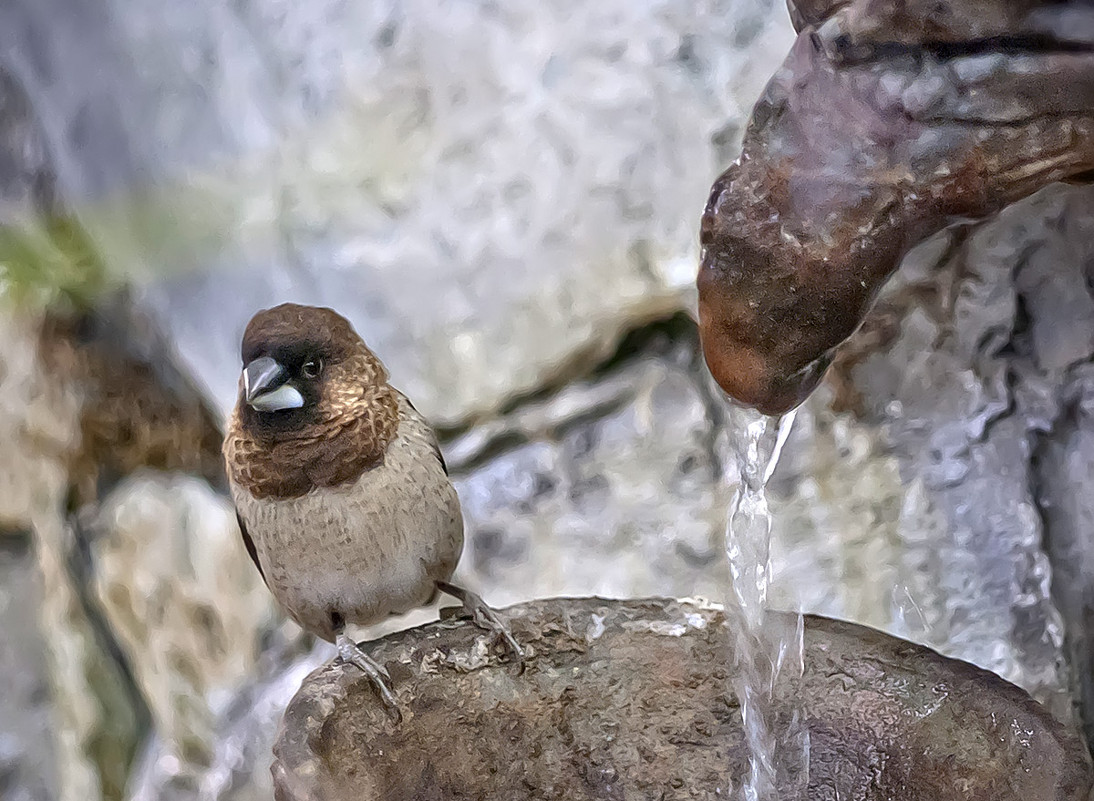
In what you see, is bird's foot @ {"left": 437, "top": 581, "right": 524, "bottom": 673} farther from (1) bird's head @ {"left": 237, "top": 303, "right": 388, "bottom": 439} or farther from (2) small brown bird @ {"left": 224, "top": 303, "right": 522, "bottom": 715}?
(1) bird's head @ {"left": 237, "top": 303, "right": 388, "bottom": 439}

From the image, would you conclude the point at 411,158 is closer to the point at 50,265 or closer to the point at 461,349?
the point at 461,349

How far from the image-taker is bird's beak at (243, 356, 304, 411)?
87 cm

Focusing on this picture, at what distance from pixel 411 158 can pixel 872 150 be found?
0.78 metres

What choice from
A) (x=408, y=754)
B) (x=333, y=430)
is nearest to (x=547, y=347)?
(x=333, y=430)

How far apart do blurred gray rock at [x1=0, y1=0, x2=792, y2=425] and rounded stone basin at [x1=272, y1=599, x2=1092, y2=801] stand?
0.55 metres

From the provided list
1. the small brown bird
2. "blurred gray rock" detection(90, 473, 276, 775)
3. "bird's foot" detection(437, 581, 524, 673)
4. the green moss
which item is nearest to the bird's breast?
the small brown bird

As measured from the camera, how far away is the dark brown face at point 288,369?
2.87ft

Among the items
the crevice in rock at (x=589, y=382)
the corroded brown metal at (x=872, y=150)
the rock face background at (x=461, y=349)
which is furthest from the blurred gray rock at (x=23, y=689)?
the corroded brown metal at (x=872, y=150)

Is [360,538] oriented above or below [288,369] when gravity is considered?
below

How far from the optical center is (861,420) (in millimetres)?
1272

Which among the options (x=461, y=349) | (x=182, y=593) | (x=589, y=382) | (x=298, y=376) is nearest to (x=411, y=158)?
(x=461, y=349)

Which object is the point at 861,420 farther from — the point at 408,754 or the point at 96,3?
the point at 96,3

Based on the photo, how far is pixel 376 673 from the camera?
78 centimetres

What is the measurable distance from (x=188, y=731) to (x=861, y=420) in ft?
3.49
